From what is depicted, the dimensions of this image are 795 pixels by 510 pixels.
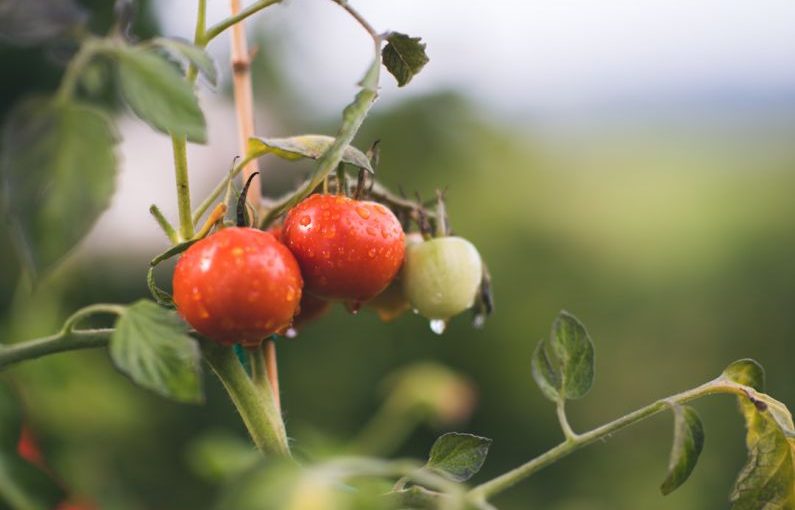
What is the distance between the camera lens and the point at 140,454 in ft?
4.72

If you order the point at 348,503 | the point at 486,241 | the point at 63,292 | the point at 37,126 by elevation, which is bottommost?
the point at 486,241

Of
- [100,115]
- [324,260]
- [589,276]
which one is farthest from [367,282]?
[589,276]

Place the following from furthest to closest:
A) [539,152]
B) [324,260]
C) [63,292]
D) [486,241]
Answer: [539,152] < [486,241] < [63,292] < [324,260]

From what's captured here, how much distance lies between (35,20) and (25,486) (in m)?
0.18

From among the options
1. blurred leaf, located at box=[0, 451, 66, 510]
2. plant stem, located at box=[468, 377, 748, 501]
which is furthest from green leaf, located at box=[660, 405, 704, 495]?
blurred leaf, located at box=[0, 451, 66, 510]

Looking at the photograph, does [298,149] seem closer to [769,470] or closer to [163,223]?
[163,223]

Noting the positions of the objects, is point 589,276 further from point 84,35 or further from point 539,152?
point 84,35

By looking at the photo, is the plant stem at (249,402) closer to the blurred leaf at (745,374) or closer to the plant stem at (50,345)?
the plant stem at (50,345)

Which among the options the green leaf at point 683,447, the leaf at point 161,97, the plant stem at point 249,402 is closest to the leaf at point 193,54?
the leaf at point 161,97

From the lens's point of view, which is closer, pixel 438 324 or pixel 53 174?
pixel 53 174

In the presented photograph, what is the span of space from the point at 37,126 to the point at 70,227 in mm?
37

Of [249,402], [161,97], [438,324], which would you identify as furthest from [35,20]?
[438,324]

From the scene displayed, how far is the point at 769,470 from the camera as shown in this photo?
0.39 metres

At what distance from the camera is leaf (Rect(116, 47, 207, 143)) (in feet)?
0.95
